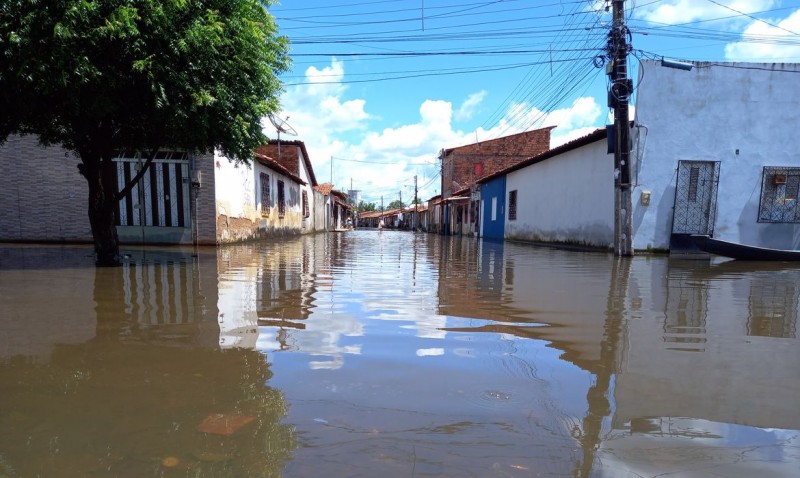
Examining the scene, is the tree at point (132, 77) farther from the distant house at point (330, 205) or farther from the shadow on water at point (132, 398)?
the distant house at point (330, 205)

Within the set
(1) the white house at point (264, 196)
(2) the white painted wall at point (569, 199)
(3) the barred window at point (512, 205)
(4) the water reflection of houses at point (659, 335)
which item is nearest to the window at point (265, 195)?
(1) the white house at point (264, 196)

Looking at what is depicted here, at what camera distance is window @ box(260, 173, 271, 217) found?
1681cm

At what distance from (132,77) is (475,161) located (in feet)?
94.3

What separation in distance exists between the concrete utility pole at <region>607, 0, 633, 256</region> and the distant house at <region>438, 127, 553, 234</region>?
1833cm

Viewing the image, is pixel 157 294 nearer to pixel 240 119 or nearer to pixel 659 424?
pixel 240 119

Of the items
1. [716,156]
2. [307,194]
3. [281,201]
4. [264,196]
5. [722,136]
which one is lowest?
[281,201]

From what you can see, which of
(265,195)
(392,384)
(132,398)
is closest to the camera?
(132,398)

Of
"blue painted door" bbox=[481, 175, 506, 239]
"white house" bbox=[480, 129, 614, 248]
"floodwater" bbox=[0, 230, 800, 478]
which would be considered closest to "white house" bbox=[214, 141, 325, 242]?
"floodwater" bbox=[0, 230, 800, 478]

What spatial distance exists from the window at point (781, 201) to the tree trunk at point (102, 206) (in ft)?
49.5

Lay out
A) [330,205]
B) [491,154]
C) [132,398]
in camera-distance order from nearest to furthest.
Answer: [132,398] → [491,154] → [330,205]

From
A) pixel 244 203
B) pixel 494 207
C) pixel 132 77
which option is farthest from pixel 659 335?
pixel 494 207

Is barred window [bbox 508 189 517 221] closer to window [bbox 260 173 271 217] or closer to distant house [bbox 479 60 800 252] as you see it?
distant house [bbox 479 60 800 252]

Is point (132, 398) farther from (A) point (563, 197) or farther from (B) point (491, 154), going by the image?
(B) point (491, 154)

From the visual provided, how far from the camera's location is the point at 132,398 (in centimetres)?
231
